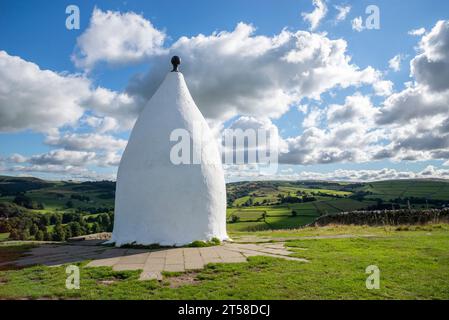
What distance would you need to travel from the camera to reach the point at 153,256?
9672 mm

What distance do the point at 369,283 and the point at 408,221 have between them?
16.2 m

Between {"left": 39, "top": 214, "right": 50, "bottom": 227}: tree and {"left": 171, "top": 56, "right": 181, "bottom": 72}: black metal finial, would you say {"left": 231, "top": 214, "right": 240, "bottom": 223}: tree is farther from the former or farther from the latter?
{"left": 171, "top": 56, "right": 181, "bottom": 72}: black metal finial

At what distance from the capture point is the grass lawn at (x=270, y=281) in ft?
19.4

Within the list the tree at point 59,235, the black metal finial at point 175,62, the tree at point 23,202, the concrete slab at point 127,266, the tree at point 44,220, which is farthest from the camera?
the tree at point 23,202

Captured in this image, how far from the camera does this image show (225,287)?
636 cm

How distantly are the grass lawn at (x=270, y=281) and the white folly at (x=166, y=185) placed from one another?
360 cm

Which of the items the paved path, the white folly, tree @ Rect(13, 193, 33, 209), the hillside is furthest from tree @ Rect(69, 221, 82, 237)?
tree @ Rect(13, 193, 33, 209)

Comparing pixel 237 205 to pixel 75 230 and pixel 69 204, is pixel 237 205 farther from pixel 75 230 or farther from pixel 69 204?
pixel 75 230

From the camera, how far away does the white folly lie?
38.7 feet

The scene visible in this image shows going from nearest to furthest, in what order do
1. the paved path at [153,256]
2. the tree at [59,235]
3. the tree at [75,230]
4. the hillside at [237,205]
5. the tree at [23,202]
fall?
the paved path at [153,256]
the tree at [59,235]
the tree at [75,230]
the hillside at [237,205]
the tree at [23,202]

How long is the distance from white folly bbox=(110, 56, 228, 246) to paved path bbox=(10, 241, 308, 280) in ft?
3.11

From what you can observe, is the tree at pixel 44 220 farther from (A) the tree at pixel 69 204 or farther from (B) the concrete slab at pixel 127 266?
(B) the concrete slab at pixel 127 266

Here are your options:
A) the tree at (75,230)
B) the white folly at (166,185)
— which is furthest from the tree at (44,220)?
the white folly at (166,185)
